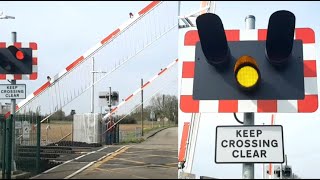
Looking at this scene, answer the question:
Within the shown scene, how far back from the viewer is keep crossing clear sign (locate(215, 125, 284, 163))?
3328mm

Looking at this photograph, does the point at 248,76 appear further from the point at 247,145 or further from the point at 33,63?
the point at 33,63

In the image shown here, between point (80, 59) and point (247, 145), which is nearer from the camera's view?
point (247, 145)

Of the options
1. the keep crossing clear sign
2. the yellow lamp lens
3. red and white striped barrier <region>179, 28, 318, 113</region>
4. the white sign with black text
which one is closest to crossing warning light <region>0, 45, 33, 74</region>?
the white sign with black text

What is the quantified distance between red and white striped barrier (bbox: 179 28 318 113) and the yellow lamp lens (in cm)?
16

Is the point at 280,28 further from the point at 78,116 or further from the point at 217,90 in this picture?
the point at 78,116

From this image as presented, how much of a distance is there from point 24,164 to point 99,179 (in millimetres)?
4085

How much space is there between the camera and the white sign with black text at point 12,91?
33.1 feet

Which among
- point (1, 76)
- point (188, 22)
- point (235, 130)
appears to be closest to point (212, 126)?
point (235, 130)

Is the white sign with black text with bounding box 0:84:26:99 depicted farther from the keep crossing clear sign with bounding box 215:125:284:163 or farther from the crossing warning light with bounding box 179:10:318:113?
the keep crossing clear sign with bounding box 215:125:284:163

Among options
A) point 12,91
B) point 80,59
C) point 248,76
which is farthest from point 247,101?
point 80,59

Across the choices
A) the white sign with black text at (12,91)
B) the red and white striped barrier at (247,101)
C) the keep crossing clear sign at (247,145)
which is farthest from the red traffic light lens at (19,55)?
the keep crossing clear sign at (247,145)

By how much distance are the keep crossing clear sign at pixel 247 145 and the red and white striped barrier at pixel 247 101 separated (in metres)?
0.15

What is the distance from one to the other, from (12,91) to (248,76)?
7.89m

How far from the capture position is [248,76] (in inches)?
124
